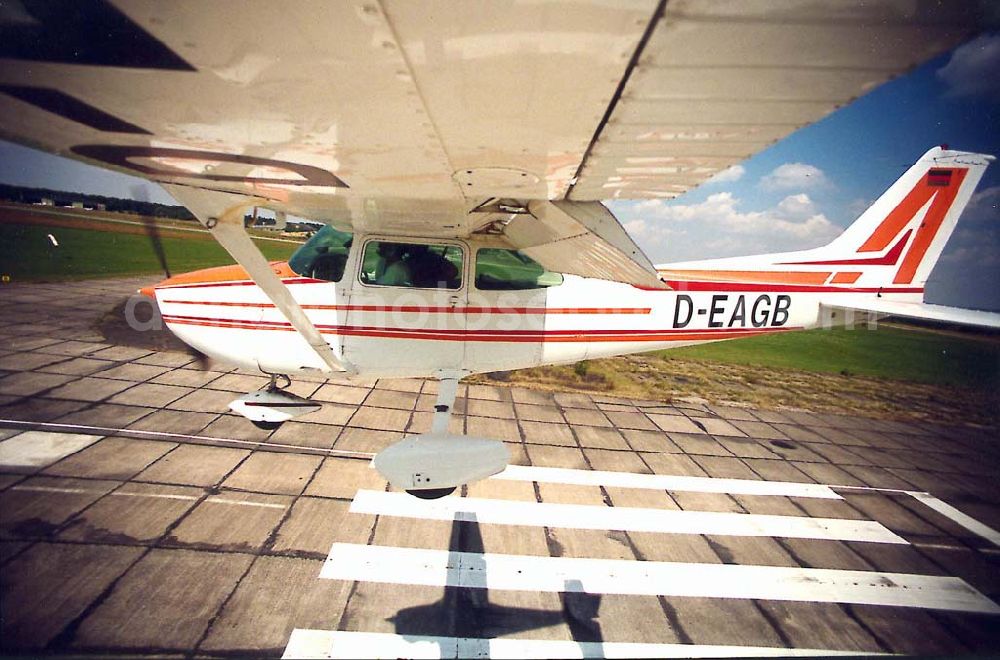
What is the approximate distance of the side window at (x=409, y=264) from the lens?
3639 millimetres

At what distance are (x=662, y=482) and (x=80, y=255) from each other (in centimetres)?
2152

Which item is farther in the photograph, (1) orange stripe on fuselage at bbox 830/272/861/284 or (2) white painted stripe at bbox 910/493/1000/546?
(1) orange stripe on fuselage at bbox 830/272/861/284

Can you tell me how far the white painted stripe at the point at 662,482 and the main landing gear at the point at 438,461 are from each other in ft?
3.47

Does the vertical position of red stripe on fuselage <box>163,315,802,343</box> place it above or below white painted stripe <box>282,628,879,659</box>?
above

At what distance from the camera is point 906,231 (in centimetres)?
532

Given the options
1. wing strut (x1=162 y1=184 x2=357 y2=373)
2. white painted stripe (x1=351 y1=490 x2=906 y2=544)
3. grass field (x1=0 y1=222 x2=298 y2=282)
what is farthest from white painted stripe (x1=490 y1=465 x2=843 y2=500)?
grass field (x1=0 y1=222 x2=298 y2=282)

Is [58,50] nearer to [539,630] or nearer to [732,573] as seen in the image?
[539,630]

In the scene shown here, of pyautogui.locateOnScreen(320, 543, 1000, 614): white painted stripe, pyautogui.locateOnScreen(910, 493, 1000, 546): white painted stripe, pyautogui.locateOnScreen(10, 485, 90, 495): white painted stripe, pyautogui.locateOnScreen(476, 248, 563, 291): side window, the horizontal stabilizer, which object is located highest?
pyautogui.locateOnScreen(476, 248, 563, 291): side window

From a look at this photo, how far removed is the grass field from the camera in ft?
39.2

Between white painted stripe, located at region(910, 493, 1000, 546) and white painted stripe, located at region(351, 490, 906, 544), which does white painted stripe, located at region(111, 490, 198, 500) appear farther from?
white painted stripe, located at region(910, 493, 1000, 546)

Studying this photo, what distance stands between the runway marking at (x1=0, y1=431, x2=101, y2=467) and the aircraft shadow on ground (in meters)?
3.71

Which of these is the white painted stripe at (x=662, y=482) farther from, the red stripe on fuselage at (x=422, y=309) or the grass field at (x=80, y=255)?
the grass field at (x=80, y=255)

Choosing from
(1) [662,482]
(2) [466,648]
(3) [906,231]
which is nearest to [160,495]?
(2) [466,648]

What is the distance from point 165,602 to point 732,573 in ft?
13.7
